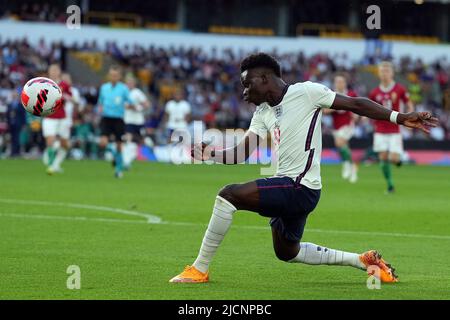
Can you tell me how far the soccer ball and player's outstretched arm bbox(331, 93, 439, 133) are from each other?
13.3 feet

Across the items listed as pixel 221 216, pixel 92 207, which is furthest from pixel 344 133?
pixel 221 216

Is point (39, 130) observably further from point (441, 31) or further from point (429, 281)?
point (441, 31)

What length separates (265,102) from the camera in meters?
9.10

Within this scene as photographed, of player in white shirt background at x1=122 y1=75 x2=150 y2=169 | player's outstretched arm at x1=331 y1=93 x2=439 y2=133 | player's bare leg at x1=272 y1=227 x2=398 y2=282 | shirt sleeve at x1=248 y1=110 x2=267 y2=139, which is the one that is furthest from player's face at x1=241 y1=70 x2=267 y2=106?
player in white shirt background at x1=122 y1=75 x2=150 y2=169

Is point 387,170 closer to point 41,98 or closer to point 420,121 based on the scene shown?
point 41,98

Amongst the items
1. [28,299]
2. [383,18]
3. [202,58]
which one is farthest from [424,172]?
[383,18]

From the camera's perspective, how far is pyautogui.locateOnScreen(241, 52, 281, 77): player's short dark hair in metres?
8.98

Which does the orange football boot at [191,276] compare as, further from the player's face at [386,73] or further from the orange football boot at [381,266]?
the player's face at [386,73]

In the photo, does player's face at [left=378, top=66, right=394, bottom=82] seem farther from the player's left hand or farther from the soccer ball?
the player's left hand

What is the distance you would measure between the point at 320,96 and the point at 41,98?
4033 millimetres

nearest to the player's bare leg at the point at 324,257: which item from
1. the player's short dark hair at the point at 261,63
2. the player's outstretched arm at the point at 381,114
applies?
the player's outstretched arm at the point at 381,114

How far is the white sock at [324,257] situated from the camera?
9414 millimetres

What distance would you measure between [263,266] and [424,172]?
22269 mm

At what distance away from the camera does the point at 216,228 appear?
8945 millimetres
